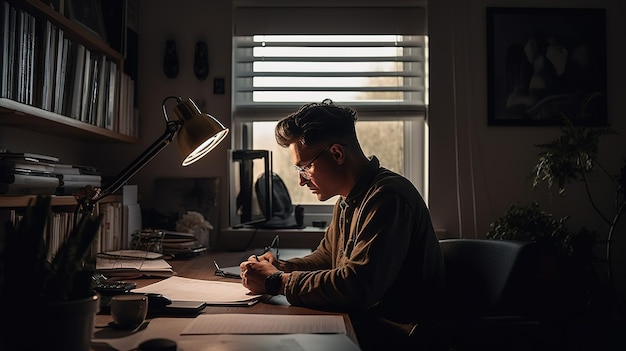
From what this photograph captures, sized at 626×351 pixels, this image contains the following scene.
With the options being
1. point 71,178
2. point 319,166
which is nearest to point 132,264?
point 71,178

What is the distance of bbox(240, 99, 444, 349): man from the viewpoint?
132cm

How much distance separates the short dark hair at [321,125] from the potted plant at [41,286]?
916 mm

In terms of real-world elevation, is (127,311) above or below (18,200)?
below

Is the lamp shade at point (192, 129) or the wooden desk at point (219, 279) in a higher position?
the lamp shade at point (192, 129)

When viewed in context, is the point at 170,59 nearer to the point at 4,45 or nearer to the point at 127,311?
the point at 4,45

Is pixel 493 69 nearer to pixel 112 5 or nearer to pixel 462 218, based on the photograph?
pixel 462 218

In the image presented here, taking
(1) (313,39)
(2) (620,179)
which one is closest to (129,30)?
(1) (313,39)

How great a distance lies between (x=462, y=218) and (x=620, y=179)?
30.5 inches

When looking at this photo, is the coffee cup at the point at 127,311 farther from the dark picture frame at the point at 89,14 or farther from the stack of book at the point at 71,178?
the dark picture frame at the point at 89,14

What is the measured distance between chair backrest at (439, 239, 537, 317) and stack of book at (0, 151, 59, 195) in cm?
130

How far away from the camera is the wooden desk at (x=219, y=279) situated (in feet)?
3.95

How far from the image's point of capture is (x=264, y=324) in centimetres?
114

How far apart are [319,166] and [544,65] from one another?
1.79 meters

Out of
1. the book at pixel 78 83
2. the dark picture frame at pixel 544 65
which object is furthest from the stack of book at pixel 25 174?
the dark picture frame at pixel 544 65
